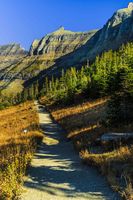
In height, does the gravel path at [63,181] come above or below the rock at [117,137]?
below

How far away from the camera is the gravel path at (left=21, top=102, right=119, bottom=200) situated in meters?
10.6

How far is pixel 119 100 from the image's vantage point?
84.0 ft

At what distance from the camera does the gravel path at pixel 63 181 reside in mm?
10625

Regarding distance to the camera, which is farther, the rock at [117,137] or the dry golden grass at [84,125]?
the dry golden grass at [84,125]

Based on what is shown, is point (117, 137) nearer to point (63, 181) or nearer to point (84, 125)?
point (63, 181)

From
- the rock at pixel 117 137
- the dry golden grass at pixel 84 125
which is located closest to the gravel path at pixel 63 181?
the rock at pixel 117 137

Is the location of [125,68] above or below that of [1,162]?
above

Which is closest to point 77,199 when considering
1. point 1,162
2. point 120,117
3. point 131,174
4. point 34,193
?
point 34,193

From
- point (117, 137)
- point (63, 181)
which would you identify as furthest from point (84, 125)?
point (63, 181)

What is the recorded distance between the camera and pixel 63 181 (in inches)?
488

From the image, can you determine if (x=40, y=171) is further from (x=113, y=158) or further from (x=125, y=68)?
(x=125, y=68)

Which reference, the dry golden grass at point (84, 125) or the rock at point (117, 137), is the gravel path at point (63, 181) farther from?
the dry golden grass at point (84, 125)

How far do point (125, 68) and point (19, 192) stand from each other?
1924cm

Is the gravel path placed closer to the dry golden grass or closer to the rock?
the rock
